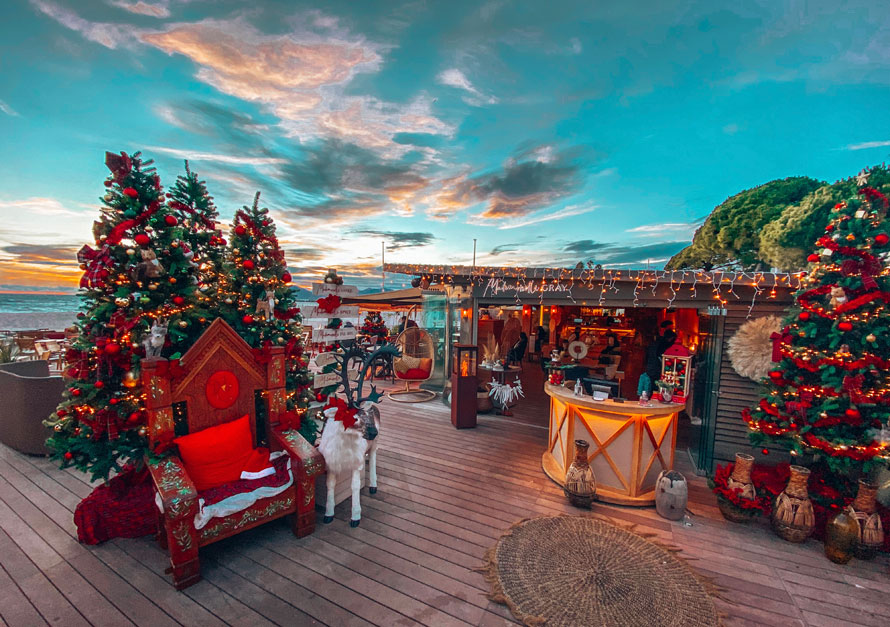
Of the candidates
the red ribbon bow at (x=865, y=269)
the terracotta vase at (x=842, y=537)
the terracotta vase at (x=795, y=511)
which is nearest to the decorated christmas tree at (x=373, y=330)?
the terracotta vase at (x=795, y=511)

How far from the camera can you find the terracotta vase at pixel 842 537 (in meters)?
2.87

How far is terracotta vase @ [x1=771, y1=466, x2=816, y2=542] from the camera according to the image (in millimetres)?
3146

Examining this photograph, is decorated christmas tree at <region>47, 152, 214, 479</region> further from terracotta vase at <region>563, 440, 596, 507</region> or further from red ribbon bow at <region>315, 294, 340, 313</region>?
terracotta vase at <region>563, 440, 596, 507</region>

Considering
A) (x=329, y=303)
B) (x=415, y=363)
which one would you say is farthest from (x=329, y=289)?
(x=415, y=363)

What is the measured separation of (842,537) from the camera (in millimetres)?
2871

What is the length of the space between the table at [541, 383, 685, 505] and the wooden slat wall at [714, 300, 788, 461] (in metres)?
1.13

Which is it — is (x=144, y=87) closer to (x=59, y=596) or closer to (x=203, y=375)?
(x=203, y=375)

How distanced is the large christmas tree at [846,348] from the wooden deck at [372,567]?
1105 millimetres

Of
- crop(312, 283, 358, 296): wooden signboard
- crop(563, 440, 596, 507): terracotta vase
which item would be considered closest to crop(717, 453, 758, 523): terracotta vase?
crop(563, 440, 596, 507): terracotta vase

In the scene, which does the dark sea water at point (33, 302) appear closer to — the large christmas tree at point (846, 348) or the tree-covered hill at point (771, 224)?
the large christmas tree at point (846, 348)

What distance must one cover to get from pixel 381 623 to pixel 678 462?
5.06m

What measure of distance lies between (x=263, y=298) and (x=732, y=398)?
6.47 m

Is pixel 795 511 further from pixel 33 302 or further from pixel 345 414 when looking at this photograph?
pixel 33 302

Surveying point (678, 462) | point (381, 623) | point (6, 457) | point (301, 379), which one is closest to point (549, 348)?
point (678, 462)
